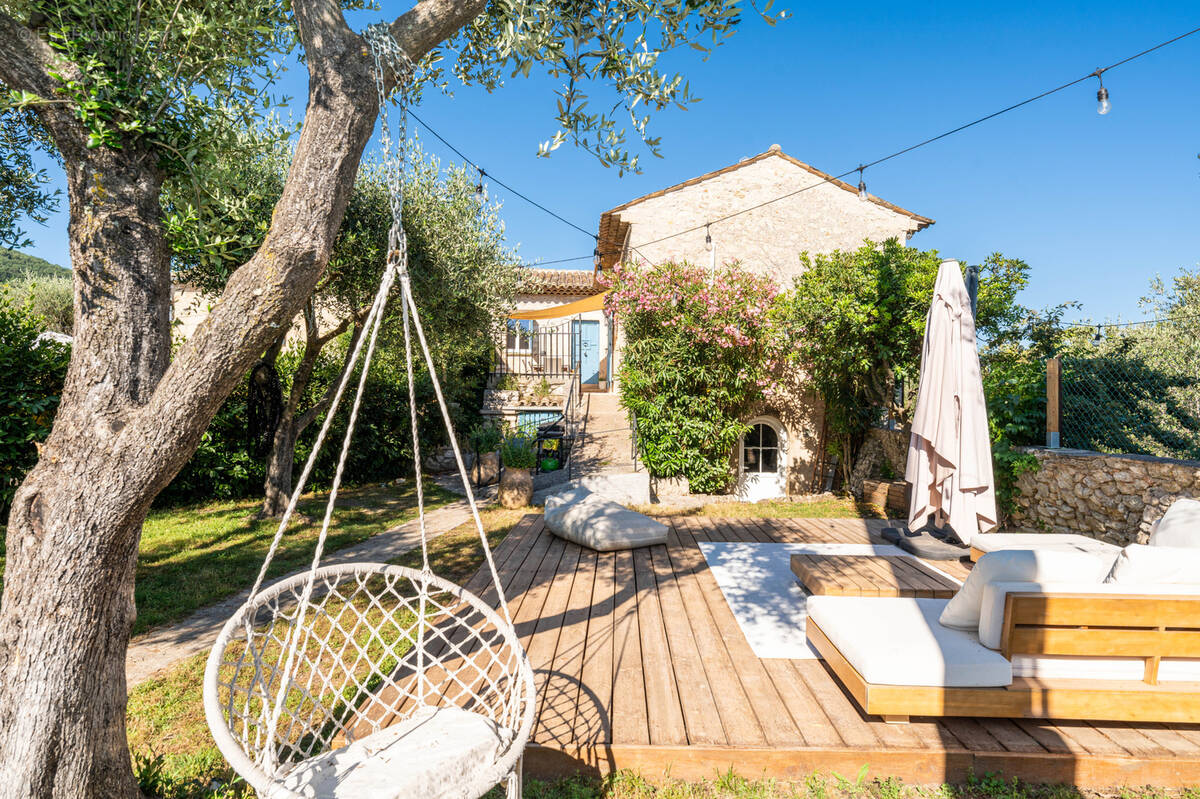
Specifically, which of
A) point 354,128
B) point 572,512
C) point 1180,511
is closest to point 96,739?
point 354,128

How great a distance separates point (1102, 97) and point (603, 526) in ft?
21.8

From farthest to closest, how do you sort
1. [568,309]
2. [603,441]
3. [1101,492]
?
[568,309] → [603,441] → [1101,492]

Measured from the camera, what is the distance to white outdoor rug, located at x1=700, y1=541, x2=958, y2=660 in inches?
150

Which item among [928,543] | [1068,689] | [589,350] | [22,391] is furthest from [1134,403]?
[589,350]

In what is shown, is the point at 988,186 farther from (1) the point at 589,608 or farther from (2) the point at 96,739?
(2) the point at 96,739

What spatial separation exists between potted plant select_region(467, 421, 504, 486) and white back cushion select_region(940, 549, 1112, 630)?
8909mm

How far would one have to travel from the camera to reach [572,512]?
6.28 metres

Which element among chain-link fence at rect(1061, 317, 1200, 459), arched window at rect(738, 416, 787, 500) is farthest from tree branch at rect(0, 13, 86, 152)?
arched window at rect(738, 416, 787, 500)

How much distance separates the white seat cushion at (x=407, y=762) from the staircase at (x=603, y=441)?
7.82 m

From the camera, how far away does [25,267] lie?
2261 cm

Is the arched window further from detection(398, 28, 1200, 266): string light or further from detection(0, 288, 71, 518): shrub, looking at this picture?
detection(0, 288, 71, 518): shrub

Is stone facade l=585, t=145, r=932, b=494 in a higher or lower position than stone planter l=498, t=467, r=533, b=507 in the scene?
higher

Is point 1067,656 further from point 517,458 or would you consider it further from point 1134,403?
point 517,458

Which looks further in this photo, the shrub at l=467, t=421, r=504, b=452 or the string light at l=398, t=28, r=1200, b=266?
the shrub at l=467, t=421, r=504, b=452
